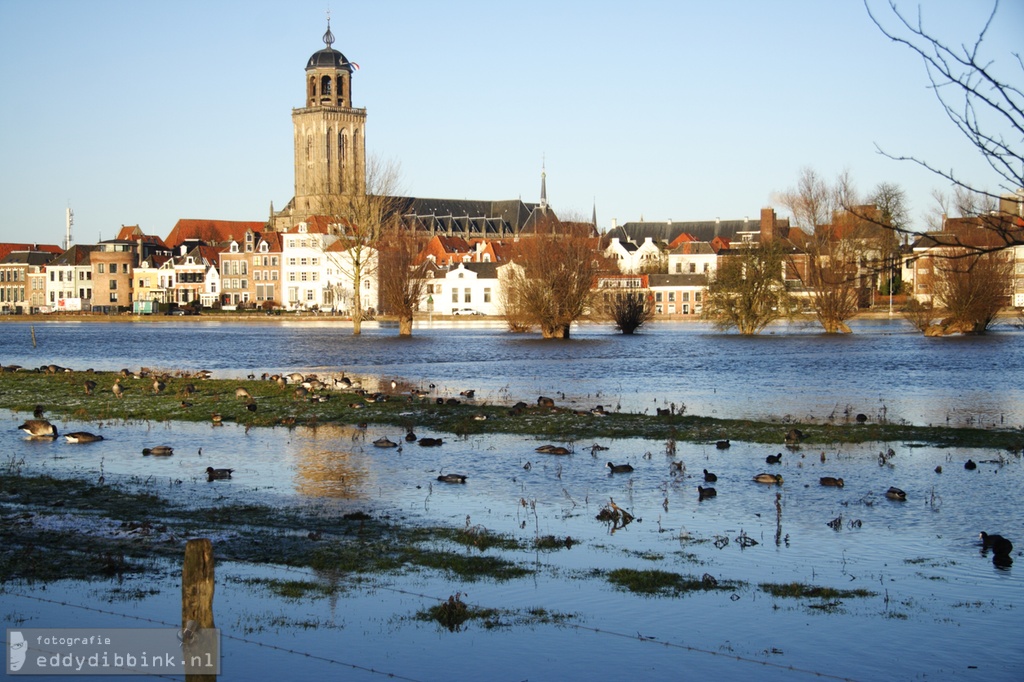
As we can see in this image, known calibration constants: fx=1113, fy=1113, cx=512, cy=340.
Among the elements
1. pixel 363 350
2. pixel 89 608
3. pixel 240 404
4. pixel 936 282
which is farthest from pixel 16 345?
pixel 89 608

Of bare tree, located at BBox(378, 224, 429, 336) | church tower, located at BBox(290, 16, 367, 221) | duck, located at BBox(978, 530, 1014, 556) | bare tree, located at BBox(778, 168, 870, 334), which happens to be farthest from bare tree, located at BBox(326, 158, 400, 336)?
church tower, located at BBox(290, 16, 367, 221)

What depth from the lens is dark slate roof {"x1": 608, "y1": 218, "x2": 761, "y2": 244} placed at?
176750 millimetres

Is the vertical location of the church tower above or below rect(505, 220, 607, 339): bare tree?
above

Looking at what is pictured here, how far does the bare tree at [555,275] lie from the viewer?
69.1 m

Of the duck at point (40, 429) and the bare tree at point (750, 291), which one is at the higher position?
the bare tree at point (750, 291)

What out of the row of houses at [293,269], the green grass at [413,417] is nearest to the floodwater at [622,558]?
the green grass at [413,417]

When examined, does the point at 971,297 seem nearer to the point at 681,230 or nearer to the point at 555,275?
the point at 555,275

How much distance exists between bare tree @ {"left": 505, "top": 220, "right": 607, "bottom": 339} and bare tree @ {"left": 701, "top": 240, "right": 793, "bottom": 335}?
1118cm

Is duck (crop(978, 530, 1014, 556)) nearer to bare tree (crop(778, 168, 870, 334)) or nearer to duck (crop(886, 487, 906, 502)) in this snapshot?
duck (crop(886, 487, 906, 502))

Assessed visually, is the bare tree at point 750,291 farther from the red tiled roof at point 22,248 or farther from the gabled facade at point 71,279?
the red tiled roof at point 22,248

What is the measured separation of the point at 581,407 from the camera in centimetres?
2983

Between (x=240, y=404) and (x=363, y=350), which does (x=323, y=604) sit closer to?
(x=240, y=404)

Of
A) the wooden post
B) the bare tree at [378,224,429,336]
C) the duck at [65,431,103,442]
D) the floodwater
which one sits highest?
the bare tree at [378,224,429,336]

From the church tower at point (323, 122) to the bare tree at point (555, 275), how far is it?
10585 cm
